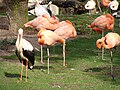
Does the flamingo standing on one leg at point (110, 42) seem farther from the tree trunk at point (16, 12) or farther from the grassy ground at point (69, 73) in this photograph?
the tree trunk at point (16, 12)

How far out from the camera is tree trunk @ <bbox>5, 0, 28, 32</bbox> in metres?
16.9

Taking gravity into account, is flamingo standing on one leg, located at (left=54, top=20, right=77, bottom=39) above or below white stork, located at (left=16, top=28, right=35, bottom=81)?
above

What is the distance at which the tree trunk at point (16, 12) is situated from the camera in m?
16.9

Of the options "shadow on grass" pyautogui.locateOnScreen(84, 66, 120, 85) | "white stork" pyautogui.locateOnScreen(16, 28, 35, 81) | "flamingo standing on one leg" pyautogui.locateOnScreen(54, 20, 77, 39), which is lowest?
"shadow on grass" pyautogui.locateOnScreen(84, 66, 120, 85)

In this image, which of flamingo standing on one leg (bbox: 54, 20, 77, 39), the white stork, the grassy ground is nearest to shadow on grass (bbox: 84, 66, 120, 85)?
the grassy ground

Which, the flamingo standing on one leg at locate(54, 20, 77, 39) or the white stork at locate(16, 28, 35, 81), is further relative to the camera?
the flamingo standing on one leg at locate(54, 20, 77, 39)

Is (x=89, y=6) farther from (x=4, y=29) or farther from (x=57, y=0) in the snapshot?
(x=4, y=29)

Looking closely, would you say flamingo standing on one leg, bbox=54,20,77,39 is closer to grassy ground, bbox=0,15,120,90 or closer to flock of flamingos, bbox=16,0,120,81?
flock of flamingos, bbox=16,0,120,81

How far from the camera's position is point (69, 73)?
10367 millimetres

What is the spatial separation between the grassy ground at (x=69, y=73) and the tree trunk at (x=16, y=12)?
3.53 metres

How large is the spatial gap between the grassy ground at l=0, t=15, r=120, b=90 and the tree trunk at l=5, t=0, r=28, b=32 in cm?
353

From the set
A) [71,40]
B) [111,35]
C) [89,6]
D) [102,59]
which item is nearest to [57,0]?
[89,6]

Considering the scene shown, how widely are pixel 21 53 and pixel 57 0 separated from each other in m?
20.0

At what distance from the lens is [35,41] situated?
1525 centimetres
